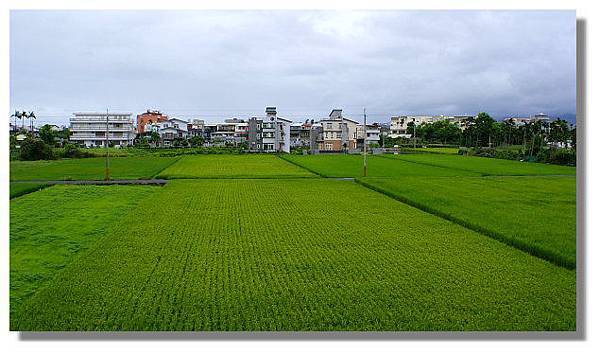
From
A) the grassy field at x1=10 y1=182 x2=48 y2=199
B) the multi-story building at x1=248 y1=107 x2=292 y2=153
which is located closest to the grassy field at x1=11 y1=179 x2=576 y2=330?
the grassy field at x1=10 y1=182 x2=48 y2=199

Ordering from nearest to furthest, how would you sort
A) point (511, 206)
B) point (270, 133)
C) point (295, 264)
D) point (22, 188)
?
point (295, 264), point (511, 206), point (22, 188), point (270, 133)

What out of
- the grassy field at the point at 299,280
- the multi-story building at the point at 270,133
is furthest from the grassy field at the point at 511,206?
the multi-story building at the point at 270,133

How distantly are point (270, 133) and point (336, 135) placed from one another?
745 centimetres

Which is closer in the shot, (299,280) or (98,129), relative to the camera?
(299,280)

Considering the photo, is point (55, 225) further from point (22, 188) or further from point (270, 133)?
point (270, 133)

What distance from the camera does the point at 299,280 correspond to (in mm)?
7402

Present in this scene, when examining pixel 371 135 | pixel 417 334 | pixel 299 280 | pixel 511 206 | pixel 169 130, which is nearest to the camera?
pixel 417 334

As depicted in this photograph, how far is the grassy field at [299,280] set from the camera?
Answer: 229 inches

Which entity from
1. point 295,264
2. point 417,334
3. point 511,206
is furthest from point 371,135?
point 417,334

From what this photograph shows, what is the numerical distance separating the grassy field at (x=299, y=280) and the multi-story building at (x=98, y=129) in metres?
53.4

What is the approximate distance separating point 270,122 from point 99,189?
43.3 meters

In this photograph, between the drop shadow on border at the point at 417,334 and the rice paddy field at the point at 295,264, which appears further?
the rice paddy field at the point at 295,264

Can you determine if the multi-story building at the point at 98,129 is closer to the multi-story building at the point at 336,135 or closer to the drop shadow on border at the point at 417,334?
the multi-story building at the point at 336,135

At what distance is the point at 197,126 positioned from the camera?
91188 mm
